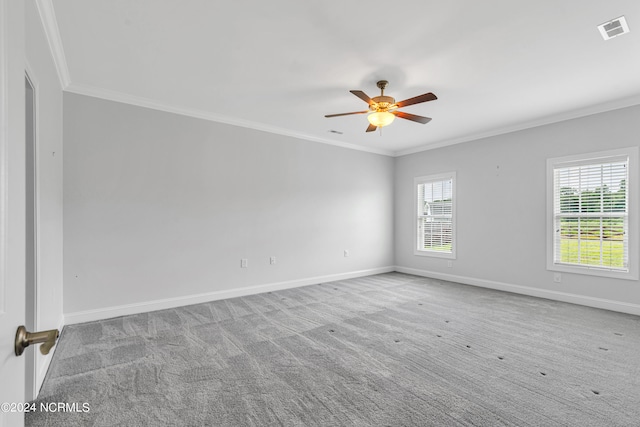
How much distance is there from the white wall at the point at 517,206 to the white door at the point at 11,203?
5.80 m

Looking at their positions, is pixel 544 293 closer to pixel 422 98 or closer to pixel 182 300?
pixel 422 98

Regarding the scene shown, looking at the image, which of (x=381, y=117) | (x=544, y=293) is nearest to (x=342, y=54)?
(x=381, y=117)

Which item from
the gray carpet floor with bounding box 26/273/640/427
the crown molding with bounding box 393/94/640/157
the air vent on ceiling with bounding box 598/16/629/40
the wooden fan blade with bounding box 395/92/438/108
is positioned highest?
the air vent on ceiling with bounding box 598/16/629/40

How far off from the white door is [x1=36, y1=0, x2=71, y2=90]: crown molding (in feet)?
6.90

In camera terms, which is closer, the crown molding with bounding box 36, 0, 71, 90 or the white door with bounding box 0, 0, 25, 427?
the white door with bounding box 0, 0, 25, 427

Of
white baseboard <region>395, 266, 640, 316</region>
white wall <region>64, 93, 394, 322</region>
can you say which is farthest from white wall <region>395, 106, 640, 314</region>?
white wall <region>64, 93, 394, 322</region>

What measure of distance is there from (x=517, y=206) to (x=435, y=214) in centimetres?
154

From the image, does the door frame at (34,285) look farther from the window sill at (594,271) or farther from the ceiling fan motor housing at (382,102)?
the window sill at (594,271)

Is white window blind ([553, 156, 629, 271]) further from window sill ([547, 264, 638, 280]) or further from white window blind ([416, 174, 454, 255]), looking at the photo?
white window blind ([416, 174, 454, 255])

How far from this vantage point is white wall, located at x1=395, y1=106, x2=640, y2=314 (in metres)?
4.25

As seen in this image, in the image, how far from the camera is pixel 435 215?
6.38 meters

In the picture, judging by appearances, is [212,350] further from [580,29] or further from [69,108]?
[580,29]

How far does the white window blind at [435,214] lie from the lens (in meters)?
6.14

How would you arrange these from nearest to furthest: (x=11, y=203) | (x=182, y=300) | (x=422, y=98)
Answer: (x=11, y=203)
(x=422, y=98)
(x=182, y=300)
